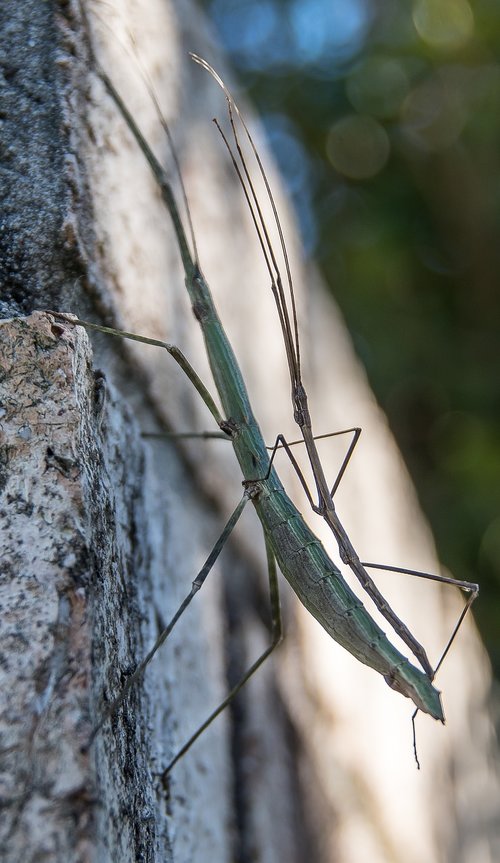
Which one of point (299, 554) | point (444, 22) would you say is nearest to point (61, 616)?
point (299, 554)

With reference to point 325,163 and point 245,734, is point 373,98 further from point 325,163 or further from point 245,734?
point 245,734

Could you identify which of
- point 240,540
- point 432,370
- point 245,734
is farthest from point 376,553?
point 432,370

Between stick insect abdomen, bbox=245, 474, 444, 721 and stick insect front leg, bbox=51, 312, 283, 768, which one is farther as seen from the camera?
stick insect abdomen, bbox=245, 474, 444, 721

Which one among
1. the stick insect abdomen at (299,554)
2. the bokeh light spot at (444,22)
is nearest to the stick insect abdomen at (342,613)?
the stick insect abdomen at (299,554)

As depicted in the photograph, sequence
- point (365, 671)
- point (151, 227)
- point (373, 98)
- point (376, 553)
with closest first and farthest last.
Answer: point (151, 227)
point (365, 671)
point (376, 553)
point (373, 98)

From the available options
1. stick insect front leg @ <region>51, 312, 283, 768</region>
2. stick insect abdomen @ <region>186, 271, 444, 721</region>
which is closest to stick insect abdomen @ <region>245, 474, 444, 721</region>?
stick insect abdomen @ <region>186, 271, 444, 721</region>

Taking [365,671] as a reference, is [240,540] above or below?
above

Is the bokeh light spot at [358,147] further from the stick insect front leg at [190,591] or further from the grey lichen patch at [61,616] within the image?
the grey lichen patch at [61,616]

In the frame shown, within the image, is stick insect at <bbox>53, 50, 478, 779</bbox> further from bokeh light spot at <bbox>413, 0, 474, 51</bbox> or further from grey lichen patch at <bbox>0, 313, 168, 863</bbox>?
bokeh light spot at <bbox>413, 0, 474, 51</bbox>
